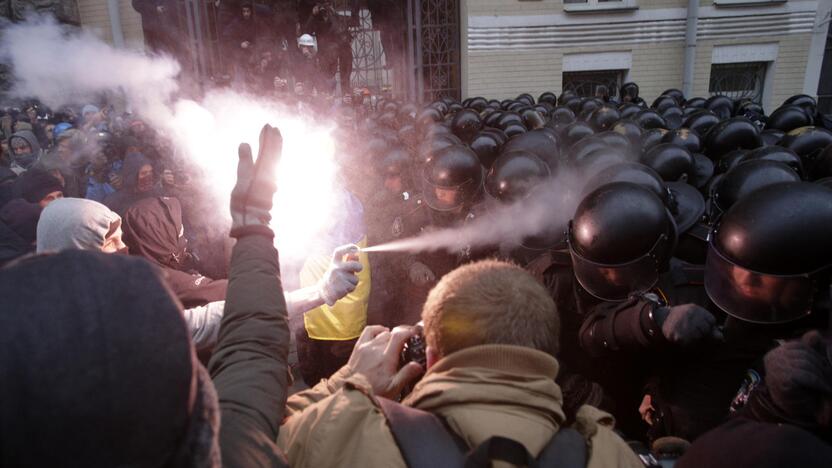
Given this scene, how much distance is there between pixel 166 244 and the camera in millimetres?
2828

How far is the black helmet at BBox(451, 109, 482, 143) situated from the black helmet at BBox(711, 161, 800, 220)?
16.7 ft

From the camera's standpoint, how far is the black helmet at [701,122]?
7045 mm

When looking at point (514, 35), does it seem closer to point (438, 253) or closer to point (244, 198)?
point (438, 253)

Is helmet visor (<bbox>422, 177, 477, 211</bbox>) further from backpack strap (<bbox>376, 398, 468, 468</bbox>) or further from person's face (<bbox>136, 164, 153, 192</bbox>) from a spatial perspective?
backpack strap (<bbox>376, 398, 468, 468</bbox>)

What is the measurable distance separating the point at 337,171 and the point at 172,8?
30.2 ft

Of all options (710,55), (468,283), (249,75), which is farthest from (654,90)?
(468,283)

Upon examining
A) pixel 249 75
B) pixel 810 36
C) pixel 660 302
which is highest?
pixel 810 36

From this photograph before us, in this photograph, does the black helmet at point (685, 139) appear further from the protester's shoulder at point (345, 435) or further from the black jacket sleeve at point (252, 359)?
the protester's shoulder at point (345, 435)

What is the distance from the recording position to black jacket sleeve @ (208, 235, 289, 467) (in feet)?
3.41

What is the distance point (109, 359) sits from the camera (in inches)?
24.5

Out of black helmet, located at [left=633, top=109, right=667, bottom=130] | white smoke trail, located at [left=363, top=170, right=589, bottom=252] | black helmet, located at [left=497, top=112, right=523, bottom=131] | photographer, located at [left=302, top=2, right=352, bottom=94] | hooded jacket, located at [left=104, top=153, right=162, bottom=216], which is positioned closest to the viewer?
white smoke trail, located at [left=363, top=170, right=589, bottom=252]

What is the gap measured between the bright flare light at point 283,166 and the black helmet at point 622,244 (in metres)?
1.67

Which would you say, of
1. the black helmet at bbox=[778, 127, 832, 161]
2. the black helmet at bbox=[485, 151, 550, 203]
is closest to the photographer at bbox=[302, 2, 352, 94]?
the black helmet at bbox=[485, 151, 550, 203]

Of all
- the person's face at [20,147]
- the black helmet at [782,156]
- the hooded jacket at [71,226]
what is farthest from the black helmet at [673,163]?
the person's face at [20,147]
